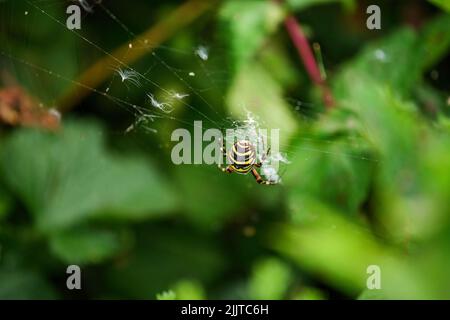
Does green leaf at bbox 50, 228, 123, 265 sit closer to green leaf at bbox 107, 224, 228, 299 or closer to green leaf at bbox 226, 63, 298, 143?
green leaf at bbox 107, 224, 228, 299

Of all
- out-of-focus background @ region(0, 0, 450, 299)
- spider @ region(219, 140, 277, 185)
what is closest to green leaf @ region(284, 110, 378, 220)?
out-of-focus background @ region(0, 0, 450, 299)

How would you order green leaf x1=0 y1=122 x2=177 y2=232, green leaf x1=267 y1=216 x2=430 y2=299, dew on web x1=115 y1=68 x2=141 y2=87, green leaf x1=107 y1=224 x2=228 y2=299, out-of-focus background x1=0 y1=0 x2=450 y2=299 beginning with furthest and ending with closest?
green leaf x1=107 y1=224 x2=228 y2=299, green leaf x1=0 y1=122 x2=177 y2=232, dew on web x1=115 y1=68 x2=141 y2=87, out-of-focus background x1=0 y1=0 x2=450 y2=299, green leaf x1=267 y1=216 x2=430 y2=299

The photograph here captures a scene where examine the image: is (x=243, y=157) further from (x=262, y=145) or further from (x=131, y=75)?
(x=131, y=75)

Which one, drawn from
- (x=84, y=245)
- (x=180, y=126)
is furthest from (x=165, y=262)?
(x=180, y=126)

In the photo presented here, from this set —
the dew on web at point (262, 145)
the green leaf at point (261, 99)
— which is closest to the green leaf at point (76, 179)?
the green leaf at point (261, 99)

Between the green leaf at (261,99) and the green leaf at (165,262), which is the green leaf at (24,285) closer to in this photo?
the green leaf at (165,262)

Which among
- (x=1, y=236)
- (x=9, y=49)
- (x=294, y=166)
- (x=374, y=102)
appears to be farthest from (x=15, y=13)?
(x=374, y=102)
